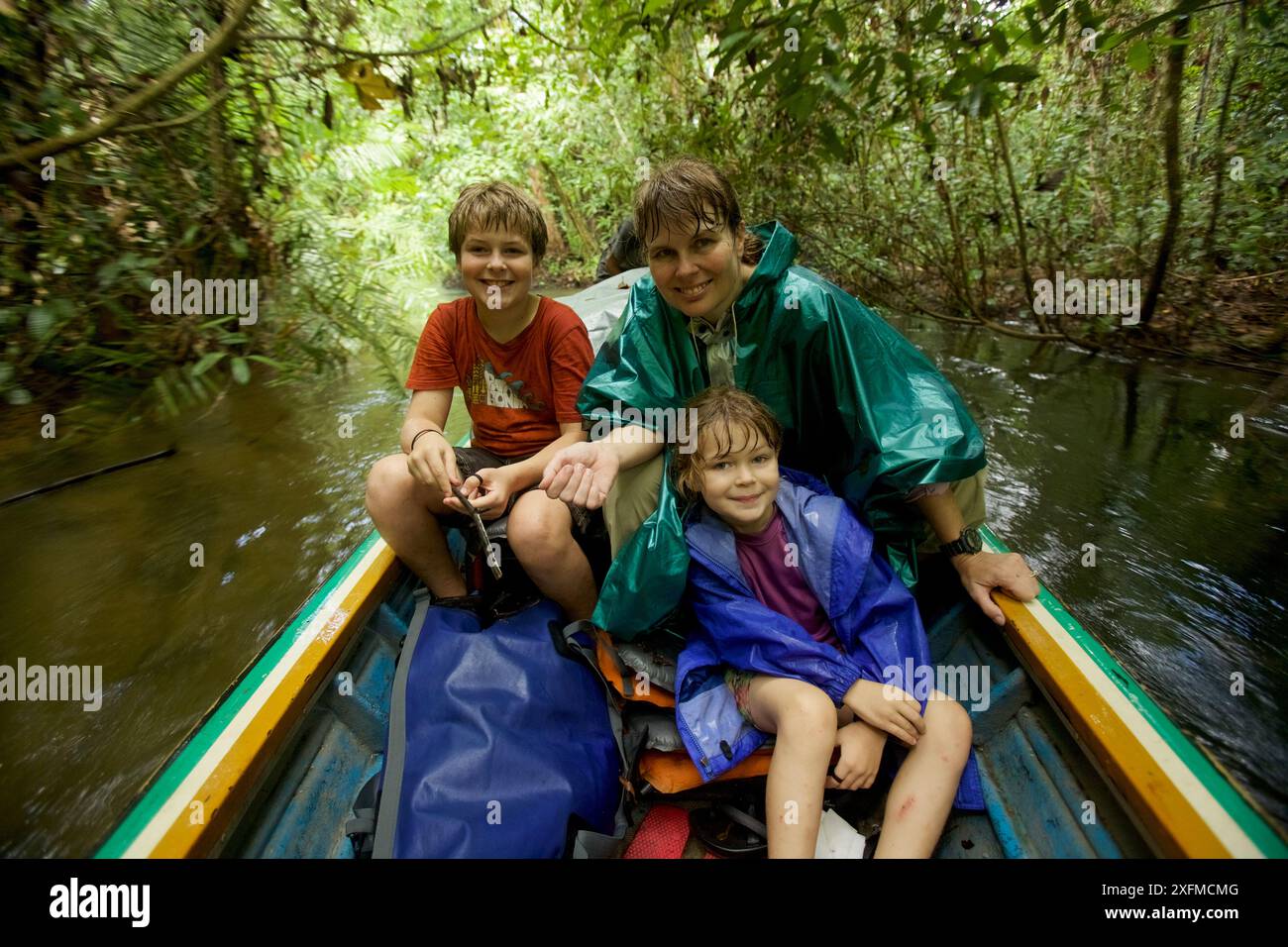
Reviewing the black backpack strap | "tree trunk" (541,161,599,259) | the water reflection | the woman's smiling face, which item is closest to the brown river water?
the water reflection

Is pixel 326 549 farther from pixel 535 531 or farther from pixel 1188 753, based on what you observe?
pixel 1188 753

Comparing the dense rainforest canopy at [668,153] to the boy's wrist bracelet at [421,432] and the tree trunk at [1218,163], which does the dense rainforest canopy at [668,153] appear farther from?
the boy's wrist bracelet at [421,432]

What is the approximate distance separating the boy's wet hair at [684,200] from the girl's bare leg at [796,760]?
106cm

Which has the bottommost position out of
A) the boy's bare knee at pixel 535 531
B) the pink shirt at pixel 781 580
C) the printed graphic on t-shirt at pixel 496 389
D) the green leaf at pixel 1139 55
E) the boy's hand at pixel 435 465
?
the pink shirt at pixel 781 580

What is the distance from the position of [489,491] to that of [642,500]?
39 cm

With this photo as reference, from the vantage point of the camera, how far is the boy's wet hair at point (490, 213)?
1.70m

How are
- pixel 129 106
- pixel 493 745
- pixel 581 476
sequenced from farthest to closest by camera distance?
1. pixel 129 106
2. pixel 581 476
3. pixel 493 745

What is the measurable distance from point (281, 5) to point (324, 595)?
263 centimetres

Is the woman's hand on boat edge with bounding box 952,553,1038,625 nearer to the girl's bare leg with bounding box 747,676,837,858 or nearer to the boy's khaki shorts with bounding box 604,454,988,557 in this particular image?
the boy's khaki shorts with bounding box 604,454,988,557

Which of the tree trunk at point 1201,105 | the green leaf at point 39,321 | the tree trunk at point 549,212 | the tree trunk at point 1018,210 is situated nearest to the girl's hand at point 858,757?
the green leaf at point 39,321

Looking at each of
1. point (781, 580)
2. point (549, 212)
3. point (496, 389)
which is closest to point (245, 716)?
point (496, 389)

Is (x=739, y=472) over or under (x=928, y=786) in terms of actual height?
over

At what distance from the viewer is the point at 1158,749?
1033mm
